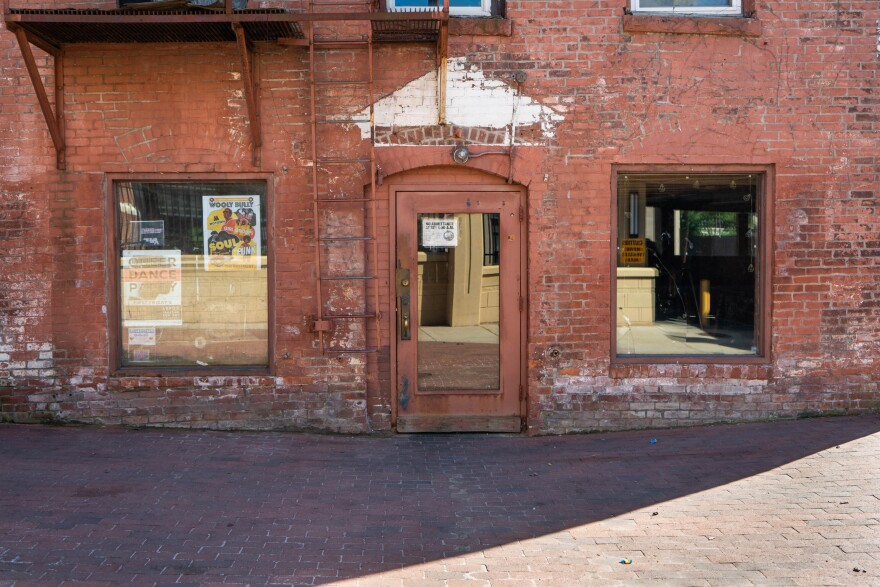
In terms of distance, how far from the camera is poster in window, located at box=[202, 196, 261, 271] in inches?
293

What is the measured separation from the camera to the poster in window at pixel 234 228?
24.5 feet

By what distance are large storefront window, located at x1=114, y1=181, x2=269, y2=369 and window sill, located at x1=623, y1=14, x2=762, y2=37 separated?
3.89 metres

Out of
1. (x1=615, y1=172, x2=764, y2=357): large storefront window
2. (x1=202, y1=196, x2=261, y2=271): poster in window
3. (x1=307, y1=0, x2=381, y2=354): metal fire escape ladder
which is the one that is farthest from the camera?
(x1=615, y1=172, x2=764, y2=357): large storefront window

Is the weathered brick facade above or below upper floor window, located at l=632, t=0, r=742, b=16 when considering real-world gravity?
below

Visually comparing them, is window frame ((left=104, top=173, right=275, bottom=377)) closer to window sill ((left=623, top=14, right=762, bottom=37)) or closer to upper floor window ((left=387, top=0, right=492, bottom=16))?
upper floor window ((left=387, top=0, right=492, bottom=16))

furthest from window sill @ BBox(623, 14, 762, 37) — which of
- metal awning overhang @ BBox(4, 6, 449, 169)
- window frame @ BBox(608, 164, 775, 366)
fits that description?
metal awning overhang @ BBox(4, 6, 449, 169)

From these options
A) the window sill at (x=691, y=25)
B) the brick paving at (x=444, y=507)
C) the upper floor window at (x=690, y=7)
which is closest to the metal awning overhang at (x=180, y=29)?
the window sill at (x=691, y=25)

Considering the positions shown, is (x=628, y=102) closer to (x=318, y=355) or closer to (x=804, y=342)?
(x=804, y=342)

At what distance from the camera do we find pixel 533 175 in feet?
24.2

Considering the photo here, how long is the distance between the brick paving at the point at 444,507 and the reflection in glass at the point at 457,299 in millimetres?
660

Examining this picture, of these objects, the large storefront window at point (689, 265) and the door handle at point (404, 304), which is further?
the large storefront window at point (689, 265)

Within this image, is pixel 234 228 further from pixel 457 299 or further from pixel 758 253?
pixel 758 253

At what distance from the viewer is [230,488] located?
5.89 meters

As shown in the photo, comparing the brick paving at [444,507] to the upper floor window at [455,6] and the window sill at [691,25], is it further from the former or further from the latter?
the upper floor window at [455,6]
